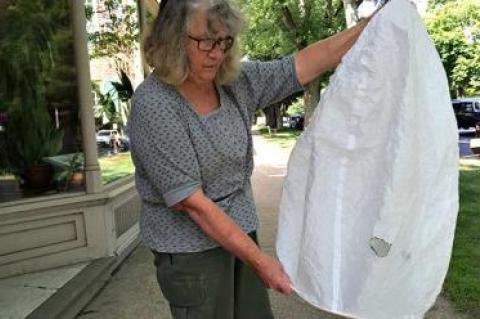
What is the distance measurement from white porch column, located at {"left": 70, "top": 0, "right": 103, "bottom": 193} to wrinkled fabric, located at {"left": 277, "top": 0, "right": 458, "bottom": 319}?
407 centimetres

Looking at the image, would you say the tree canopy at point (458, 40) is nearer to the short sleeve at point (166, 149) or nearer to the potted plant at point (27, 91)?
the potted plant at point (27, 91)

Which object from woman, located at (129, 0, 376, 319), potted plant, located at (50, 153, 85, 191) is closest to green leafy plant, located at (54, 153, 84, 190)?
potted plant, located at (50, 153, 85, 191)

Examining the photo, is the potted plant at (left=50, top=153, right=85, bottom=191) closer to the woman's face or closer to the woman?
the woman

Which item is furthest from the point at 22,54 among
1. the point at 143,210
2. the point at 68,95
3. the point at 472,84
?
the point at 472,84

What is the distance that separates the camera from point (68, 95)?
5.82 m

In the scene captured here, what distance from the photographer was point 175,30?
6.31ft

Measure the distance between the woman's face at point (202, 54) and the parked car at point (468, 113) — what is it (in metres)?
26.7

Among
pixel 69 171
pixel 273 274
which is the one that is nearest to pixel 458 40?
pixel 69 171

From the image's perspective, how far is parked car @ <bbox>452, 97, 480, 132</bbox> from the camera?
88.8 feet

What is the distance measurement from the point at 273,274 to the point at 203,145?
459 mm

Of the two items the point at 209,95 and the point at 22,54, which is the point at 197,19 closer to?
the point at 209,95

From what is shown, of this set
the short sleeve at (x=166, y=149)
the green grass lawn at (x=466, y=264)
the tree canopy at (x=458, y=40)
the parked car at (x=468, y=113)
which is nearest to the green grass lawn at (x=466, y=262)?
the green grass lawn at (x=466, y=264)

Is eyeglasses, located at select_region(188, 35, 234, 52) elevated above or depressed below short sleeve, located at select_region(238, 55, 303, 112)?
above

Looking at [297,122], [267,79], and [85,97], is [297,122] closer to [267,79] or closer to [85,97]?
[85,97]
